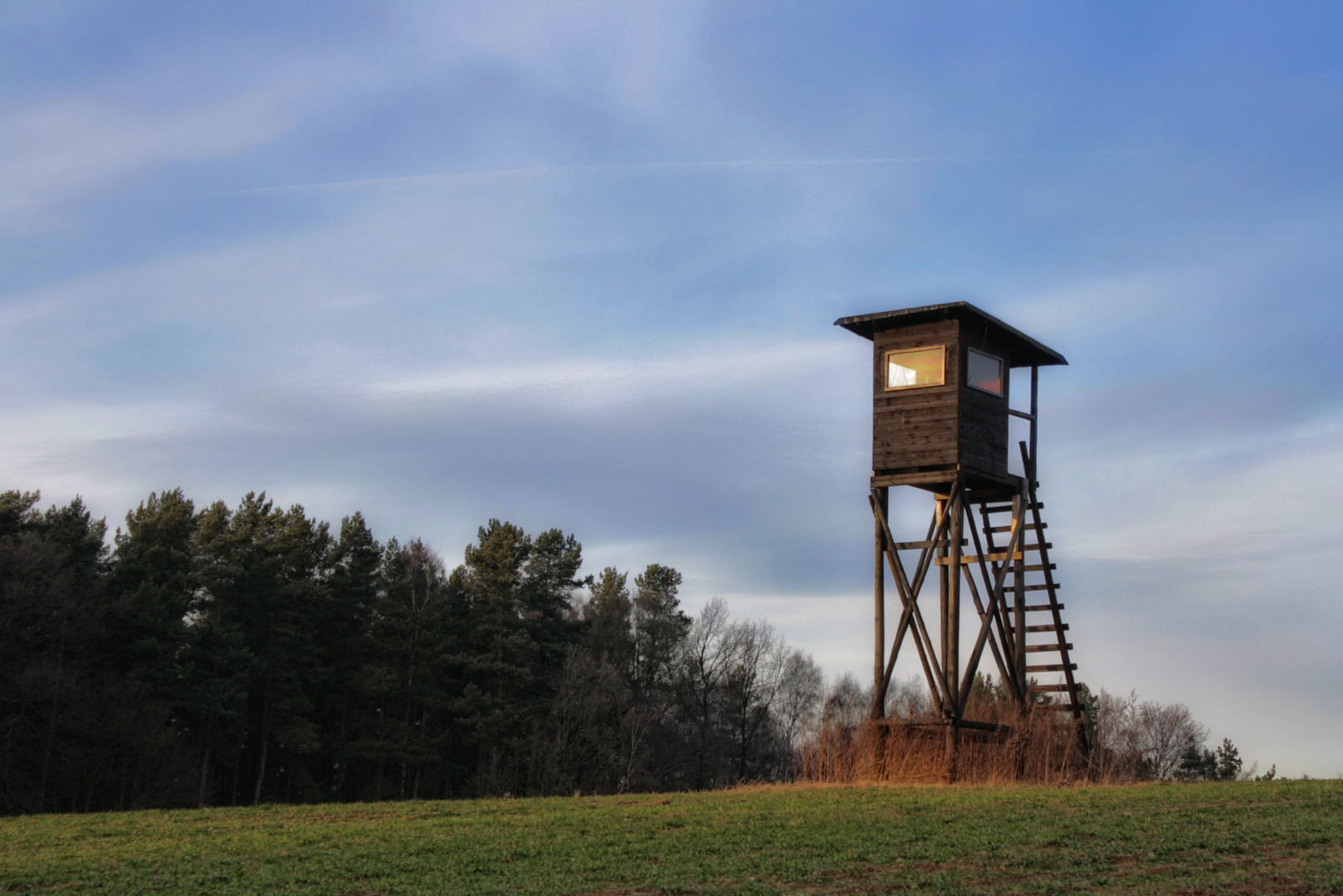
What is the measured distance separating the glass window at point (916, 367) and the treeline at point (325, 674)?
20.8m

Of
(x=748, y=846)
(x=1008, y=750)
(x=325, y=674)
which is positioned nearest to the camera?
(x=748, y=846)

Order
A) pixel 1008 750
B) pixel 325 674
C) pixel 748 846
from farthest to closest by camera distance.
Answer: pixel 325 674 < pixel 1008 750 < pixel 748 846

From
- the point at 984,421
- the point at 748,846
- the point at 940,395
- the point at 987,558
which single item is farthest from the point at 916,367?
the point at 748,846

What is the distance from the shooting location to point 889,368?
2105cm

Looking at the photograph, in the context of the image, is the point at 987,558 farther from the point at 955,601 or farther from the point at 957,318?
the point at 957,318

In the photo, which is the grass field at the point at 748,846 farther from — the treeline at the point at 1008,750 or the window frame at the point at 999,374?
the window frame at the point at 999,374

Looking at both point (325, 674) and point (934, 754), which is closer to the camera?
point (934, 754)

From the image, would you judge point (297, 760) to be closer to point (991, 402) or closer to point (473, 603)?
point (473, 603)

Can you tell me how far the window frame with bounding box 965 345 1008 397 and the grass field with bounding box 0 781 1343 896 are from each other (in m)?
7.31

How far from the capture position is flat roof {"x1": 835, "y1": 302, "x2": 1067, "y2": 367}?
20.3 meters

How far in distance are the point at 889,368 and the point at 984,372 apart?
1627 millimetres

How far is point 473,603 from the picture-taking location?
185ft

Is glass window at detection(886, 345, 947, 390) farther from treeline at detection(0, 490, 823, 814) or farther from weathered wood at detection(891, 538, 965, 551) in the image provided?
treeline at detection(0, 490, 823, 814)

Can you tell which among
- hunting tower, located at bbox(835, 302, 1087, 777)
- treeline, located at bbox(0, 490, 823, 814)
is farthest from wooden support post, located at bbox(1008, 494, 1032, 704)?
treeline, located at bbox(0, 490, 823, 814)
